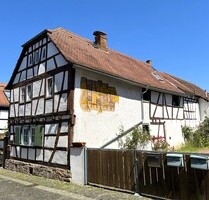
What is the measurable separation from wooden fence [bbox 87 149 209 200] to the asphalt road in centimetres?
148

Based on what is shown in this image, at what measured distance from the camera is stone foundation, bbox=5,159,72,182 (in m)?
13.0

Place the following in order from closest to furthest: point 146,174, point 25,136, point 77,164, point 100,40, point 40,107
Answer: point 146,174, point 77,164, point 40,107, point 25,136, point 100,40

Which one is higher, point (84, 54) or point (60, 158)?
point (84, 54)

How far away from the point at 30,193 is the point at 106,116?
5.96 m

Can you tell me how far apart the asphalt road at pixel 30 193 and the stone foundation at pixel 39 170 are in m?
1.40

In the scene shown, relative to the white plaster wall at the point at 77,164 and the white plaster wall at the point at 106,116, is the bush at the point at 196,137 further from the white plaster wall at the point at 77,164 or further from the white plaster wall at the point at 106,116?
the white plaster wall at the point at 77,164

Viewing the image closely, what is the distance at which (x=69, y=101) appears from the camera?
528 inches

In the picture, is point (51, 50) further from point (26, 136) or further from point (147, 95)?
point (147, 95)

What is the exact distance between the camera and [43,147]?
A: 48.9 feet

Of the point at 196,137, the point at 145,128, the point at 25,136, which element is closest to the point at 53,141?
the point at 25,136

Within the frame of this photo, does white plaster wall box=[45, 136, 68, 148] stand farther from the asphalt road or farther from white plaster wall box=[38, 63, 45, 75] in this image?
white plaster wall box=[38, 63, 45, 75]

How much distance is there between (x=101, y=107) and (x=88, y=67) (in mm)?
2316

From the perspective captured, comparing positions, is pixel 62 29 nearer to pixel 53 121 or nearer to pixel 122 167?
pixel 53 121

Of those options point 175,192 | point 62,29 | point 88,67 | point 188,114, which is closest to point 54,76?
point 88,67
